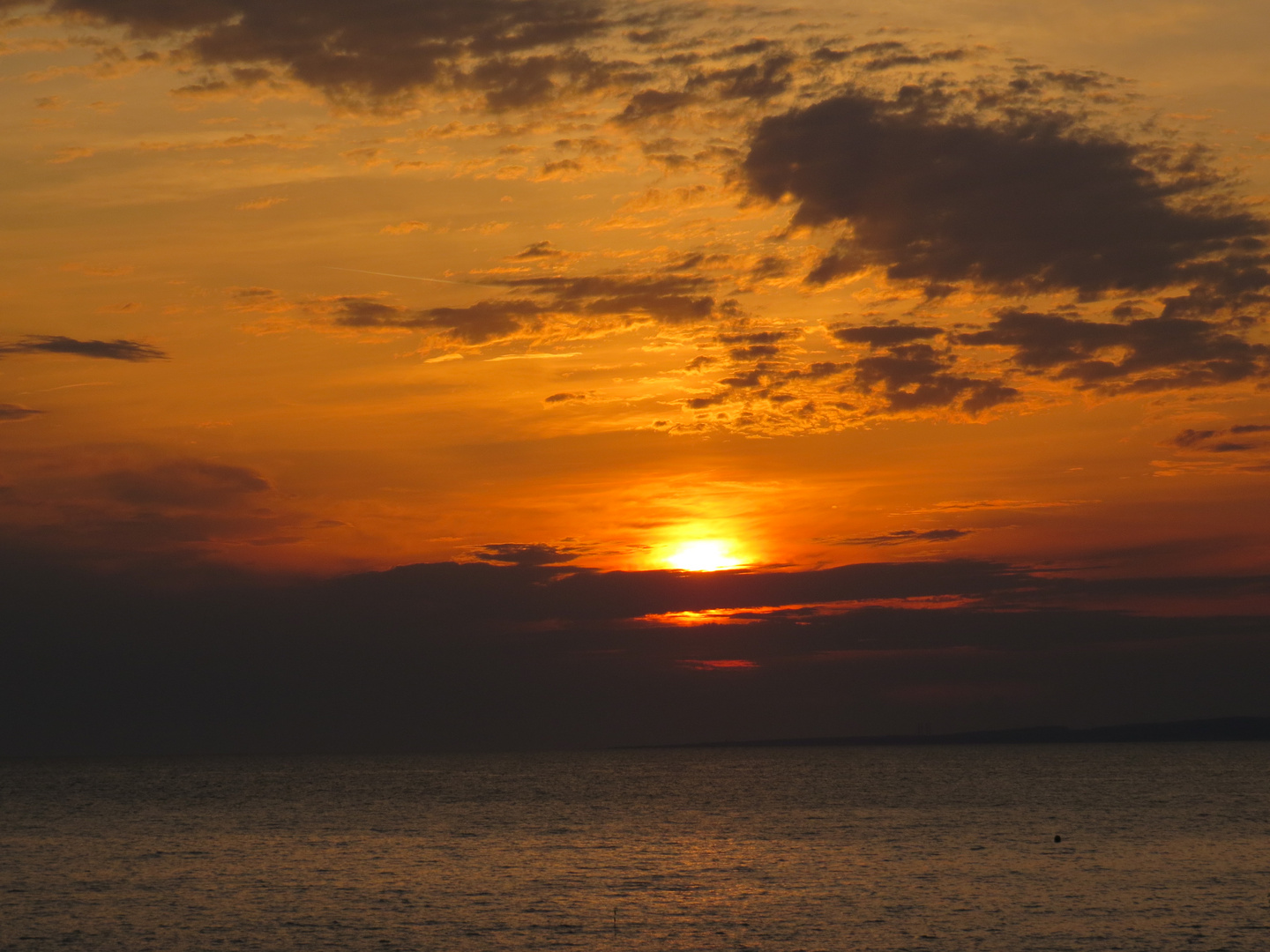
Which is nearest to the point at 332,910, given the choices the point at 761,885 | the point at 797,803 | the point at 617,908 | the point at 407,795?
the point at 617,908

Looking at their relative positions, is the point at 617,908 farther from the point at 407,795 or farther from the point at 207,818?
the point at 407,795

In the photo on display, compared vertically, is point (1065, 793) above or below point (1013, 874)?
above

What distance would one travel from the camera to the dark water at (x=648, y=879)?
2053 inches

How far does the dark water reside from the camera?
52.2 m

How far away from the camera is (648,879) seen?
7112 cm

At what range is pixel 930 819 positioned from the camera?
117m

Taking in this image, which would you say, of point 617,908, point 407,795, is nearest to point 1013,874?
point 617,908

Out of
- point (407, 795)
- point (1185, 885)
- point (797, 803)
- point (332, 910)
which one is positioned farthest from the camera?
point (407, 795)

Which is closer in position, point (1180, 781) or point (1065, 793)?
point (1065, 793)

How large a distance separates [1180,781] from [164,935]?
18072 cm

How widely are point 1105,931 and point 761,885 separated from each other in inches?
805

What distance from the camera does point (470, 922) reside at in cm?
5541

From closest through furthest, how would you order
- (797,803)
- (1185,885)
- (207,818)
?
(1185,885)
(207,818)
(797,803)

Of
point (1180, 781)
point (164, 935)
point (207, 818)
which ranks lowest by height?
point (164, 935)
